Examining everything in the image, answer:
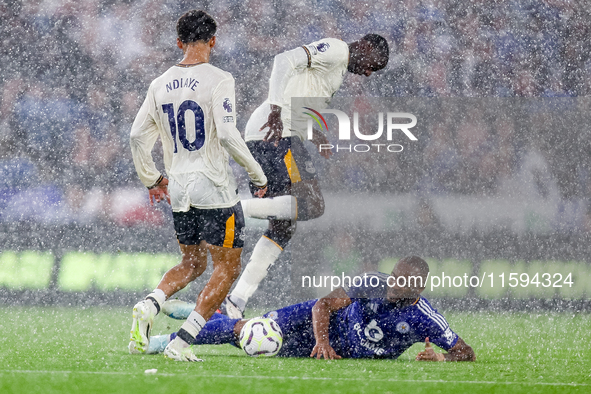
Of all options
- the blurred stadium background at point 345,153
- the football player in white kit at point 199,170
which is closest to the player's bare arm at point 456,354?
the football player in white kit at point 199,170

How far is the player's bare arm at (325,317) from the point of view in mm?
3695

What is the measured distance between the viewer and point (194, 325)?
371 cm

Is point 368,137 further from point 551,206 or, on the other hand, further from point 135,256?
point 135,256

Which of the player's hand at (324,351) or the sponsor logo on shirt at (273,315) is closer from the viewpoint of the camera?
the player's hand at (324,351)

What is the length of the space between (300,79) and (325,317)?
1713mm

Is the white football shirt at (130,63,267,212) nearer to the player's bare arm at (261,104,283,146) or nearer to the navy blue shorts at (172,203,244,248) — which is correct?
the navy blue shorts at (172,203,244,248)

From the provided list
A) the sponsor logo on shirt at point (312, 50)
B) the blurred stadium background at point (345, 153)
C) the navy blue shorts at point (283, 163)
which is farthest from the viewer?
the blurred stadium background at point (345, 153)

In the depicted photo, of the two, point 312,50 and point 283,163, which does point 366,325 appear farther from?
point 312,50

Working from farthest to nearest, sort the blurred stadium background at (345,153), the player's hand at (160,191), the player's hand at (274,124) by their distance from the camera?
the blurred stadium background at (345,153) < the player's hand at (274,124) < the player's hand at (160,191)

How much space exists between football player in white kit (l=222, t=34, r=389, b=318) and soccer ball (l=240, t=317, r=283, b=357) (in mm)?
478

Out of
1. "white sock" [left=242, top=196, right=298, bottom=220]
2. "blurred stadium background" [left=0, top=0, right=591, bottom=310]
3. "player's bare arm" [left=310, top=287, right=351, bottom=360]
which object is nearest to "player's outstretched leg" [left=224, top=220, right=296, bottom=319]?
"white sock" [left=242, top=196, right=298, bottom=220]

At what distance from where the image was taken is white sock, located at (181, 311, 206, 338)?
3703mm

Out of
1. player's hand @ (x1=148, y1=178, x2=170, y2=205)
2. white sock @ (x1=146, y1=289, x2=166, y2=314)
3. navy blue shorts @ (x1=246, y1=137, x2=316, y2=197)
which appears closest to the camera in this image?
white sock @ (x1=146, y1=289, x2=166, y2=314)

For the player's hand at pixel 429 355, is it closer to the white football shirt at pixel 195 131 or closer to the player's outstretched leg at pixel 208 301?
the player's outstretched leg at pixel 208 301
